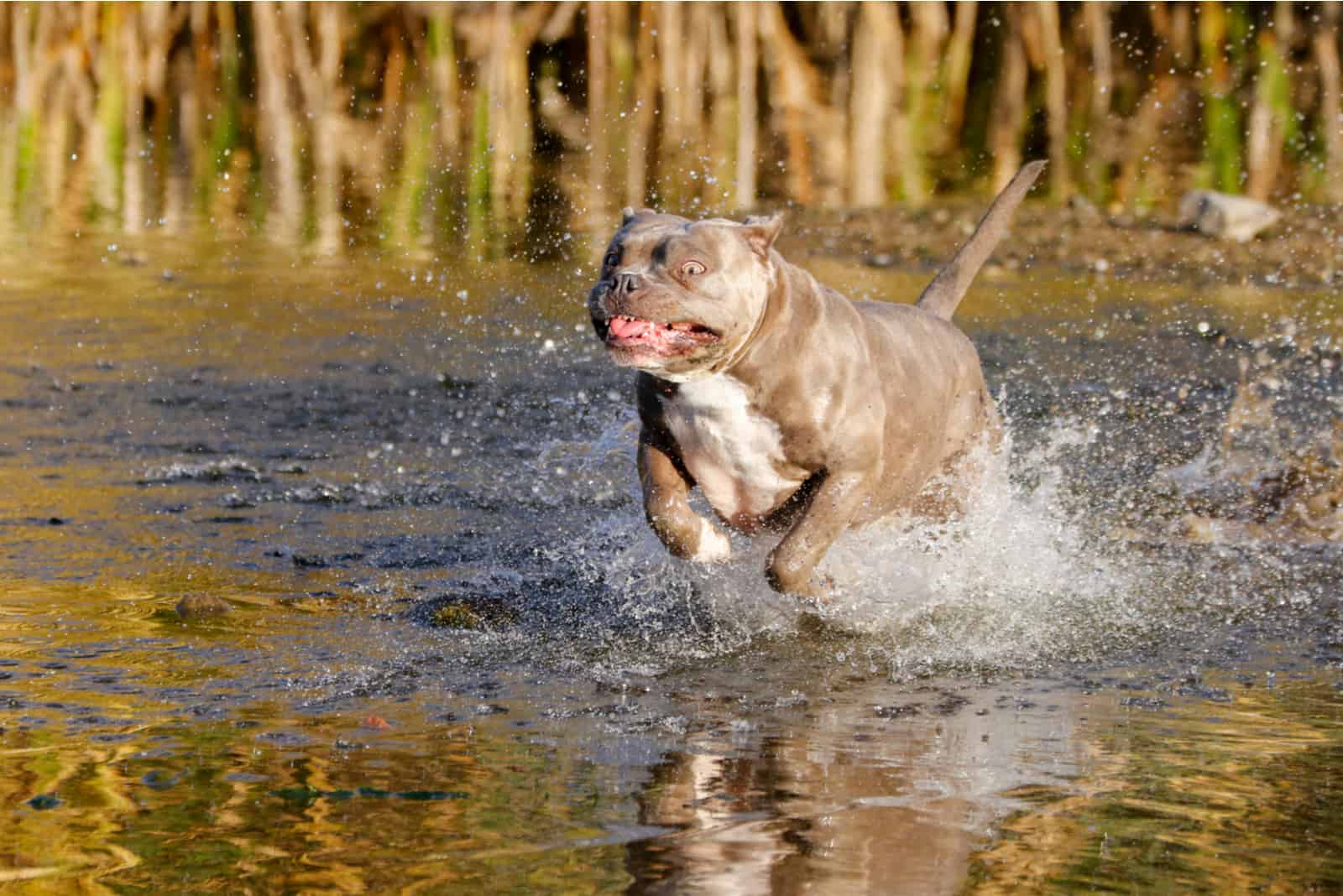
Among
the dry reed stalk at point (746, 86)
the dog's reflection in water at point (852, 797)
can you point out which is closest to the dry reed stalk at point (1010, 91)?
the dry reed stalk at point (746, 86)

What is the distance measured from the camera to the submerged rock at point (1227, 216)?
1221 cm

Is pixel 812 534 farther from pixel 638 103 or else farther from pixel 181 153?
pixel 181 153

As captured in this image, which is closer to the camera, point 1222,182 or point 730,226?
point 730,226

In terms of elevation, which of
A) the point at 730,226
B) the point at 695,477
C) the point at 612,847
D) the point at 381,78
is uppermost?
the point at 381,78

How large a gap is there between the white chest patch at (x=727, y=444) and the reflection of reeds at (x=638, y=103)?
7300mm

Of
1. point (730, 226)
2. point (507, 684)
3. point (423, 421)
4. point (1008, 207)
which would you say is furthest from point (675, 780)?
point (423, 421)

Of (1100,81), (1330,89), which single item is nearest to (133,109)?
(1100,81)

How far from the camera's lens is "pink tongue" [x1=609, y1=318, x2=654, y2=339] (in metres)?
5.28

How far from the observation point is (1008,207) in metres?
6.98

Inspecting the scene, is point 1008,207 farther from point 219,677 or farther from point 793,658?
point 219,677

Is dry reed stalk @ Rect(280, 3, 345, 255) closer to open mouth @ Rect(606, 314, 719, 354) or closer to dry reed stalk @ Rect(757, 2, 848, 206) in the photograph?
dry reed stalk @ Rect(757, 2, 848, 206)

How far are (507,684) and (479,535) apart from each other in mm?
1847

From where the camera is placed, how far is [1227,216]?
483 inches

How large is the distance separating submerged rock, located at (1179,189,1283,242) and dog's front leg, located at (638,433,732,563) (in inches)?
283
